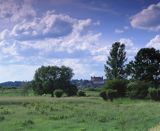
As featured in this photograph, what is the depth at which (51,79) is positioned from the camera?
122312 mm

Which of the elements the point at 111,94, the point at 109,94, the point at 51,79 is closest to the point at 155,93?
the point at 111,94

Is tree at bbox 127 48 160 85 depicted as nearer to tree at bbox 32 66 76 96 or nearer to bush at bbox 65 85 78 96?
bush at bbox 65 85 78 96

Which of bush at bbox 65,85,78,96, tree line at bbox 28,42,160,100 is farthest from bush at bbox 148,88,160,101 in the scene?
bush at bbox 65,85,78,96

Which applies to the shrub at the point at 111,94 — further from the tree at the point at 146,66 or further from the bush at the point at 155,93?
the tree at the point at 146,66

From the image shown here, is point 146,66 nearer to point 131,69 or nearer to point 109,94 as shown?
point 131,69

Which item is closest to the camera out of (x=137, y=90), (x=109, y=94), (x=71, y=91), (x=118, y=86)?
(x=109, y=94)

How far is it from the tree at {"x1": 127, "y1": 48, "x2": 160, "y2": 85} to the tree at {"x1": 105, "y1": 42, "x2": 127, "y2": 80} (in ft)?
12.8

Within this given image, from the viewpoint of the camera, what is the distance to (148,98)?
79125 millimetres

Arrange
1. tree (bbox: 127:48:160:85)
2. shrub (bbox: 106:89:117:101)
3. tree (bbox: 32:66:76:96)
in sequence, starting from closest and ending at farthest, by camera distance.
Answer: shrub (bbox: 106:89:117:101) → tree (bbox: 127:48:160:85) → tree (bbox: 32:66:76:96)

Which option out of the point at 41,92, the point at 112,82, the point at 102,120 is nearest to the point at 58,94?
the point at 112,82

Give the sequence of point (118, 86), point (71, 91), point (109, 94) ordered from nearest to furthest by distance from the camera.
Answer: point (109, 94) → point (118, 86) → point (71, 91)

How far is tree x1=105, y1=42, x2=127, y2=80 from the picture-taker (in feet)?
351

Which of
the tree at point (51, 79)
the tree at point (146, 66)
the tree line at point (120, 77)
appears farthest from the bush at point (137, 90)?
the tree at point (51, 79)

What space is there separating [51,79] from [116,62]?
21.9 metres
